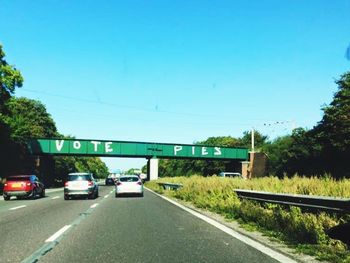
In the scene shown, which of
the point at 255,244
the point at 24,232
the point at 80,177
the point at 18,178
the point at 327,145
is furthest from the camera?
the point at 327,145

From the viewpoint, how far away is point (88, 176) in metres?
29.2

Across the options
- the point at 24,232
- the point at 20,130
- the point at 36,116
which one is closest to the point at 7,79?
the point at 20,130

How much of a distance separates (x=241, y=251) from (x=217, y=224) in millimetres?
4643

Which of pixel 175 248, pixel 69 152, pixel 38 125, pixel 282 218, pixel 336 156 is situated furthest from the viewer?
pixel 38 125

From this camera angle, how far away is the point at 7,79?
53125 millimetres

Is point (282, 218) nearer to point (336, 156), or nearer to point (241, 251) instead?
point (241, 251)

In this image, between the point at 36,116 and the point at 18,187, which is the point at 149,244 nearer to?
the point at 18,187

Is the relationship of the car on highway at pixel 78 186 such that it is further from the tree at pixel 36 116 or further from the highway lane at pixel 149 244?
the tree at pixel 36 116

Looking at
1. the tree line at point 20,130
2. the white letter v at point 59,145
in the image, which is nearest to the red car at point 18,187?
the tree line at point 20,130

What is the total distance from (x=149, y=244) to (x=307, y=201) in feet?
11.6

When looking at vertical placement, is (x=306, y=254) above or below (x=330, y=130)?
below

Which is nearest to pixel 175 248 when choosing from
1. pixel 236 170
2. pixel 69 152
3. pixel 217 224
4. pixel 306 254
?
pixel 306 254

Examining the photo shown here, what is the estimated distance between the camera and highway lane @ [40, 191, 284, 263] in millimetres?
8102

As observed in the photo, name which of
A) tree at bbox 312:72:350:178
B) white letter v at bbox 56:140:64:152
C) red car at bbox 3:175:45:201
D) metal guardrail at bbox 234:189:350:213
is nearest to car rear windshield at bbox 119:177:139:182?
red car at bbox 3:175:45:201
